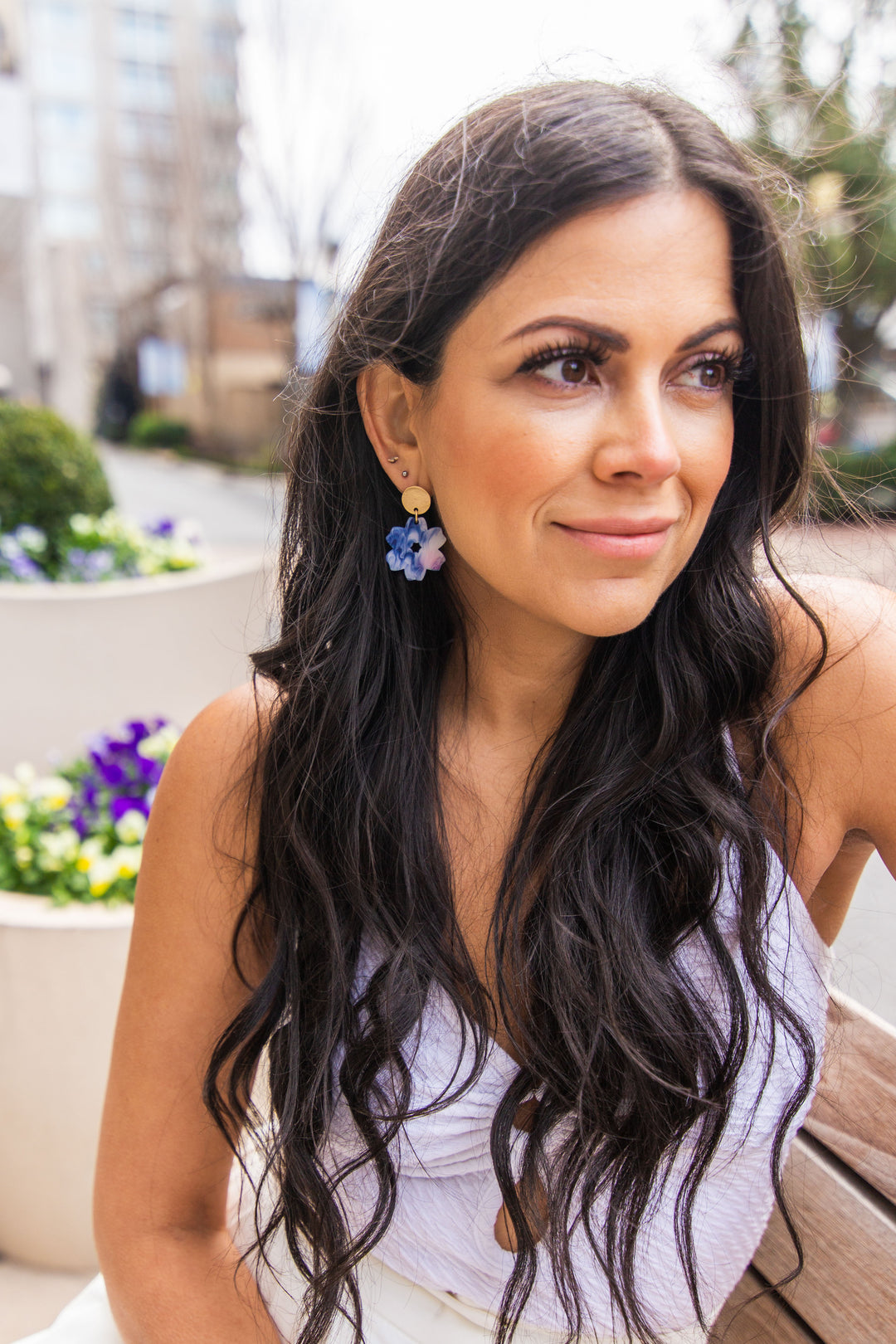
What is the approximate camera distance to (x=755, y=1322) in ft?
4.62

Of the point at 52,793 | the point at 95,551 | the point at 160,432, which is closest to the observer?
the point at 52,793

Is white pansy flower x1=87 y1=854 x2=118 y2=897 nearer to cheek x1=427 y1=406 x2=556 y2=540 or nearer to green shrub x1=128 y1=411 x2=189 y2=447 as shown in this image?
cheek x1=427 y1=406 x2=556 y2=540

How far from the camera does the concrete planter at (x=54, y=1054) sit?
2148mm

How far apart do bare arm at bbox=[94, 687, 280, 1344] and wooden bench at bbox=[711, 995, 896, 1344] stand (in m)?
0.70

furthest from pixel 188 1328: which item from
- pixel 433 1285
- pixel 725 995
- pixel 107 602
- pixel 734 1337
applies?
pixel 107 602

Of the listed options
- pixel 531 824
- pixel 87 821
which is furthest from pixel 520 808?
pixel 87 821

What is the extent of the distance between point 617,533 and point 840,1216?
3.08 feet

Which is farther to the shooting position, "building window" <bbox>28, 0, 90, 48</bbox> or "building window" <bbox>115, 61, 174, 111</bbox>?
"building window" <bbox>28, 0, 90, 48</bbox>

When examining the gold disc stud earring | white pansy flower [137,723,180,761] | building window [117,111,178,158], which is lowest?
white pansy flower [137,723,180,761]

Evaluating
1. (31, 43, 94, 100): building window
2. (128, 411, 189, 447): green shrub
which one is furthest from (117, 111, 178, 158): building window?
(31, 43, 94, 100): building window

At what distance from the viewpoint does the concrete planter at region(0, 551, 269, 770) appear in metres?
4.16

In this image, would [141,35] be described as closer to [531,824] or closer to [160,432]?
[160,432]

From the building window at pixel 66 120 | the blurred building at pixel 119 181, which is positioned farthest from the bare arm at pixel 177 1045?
the building window at pixel 66 120

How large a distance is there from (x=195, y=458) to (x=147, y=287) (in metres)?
6.30
